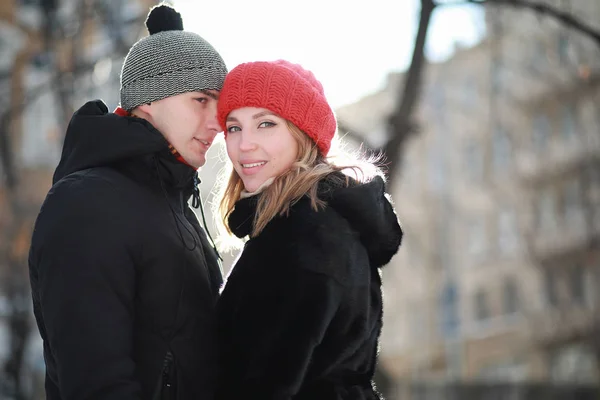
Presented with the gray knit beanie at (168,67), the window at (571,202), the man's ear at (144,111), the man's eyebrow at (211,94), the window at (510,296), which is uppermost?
the gray knit beanie at (168,67)

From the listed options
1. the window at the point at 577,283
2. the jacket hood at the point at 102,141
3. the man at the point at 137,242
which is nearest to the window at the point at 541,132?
the window at the point at 577,283

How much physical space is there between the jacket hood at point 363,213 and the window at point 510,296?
3847 cm

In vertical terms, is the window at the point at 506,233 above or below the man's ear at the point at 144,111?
below

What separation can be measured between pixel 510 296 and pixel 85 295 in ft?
132

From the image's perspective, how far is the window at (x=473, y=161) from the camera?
4378 centimetres

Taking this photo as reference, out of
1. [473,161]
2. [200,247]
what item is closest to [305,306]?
[200,247]

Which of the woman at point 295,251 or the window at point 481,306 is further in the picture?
the window at point 481,306

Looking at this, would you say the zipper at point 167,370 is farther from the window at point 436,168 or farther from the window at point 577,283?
the window at point 436,168

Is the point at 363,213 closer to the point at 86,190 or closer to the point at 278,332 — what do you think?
the point at 278,332

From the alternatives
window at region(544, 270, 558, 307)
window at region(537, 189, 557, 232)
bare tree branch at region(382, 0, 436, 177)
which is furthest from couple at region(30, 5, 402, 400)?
window at region(537, 189, 557, 232)

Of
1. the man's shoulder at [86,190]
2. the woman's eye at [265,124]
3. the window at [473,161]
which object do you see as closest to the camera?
the man's shoulder at [86,190]

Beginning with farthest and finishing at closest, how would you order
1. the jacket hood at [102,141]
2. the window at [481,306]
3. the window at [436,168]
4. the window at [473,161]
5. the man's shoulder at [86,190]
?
the window at [473,161], the window at [481,306], the window at [436,168], the jacket hood at [102,141], the man's shoulder at [86,190]

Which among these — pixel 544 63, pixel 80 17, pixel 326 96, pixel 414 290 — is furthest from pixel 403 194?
pixel 326 96

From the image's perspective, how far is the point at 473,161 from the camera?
44438 mm
